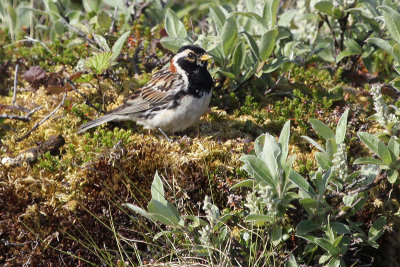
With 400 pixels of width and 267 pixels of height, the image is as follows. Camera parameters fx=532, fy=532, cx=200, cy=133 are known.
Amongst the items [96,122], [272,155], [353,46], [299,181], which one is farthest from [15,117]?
[353,46]

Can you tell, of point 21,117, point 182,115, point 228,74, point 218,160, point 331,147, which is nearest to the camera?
point 331,147

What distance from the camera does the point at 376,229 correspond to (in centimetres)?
387

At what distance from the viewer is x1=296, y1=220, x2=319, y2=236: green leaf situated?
3611 mm

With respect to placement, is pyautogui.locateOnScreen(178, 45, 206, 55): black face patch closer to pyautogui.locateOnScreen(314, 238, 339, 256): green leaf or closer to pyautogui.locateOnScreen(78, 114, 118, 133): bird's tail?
pyautogui.locateOnScreen(78, 114, 118, 133): bird's tail

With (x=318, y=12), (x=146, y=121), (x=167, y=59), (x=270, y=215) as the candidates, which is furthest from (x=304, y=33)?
(x=270, y=215)

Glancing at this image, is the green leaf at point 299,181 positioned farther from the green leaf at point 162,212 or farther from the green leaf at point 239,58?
the green leaf at point 239,58

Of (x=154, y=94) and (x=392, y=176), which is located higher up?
(x=392, y=176)

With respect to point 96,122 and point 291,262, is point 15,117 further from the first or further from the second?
point 291,262

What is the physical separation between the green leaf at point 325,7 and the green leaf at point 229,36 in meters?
0.94

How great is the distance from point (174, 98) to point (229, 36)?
30.8 inches

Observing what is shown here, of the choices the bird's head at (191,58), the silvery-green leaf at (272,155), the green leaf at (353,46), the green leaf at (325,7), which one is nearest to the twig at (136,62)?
the bird's head at (191,58)

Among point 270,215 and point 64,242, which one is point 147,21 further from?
point 270,215

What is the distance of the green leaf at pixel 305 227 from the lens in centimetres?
361

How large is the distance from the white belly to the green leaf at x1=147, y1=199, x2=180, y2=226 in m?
1.37
